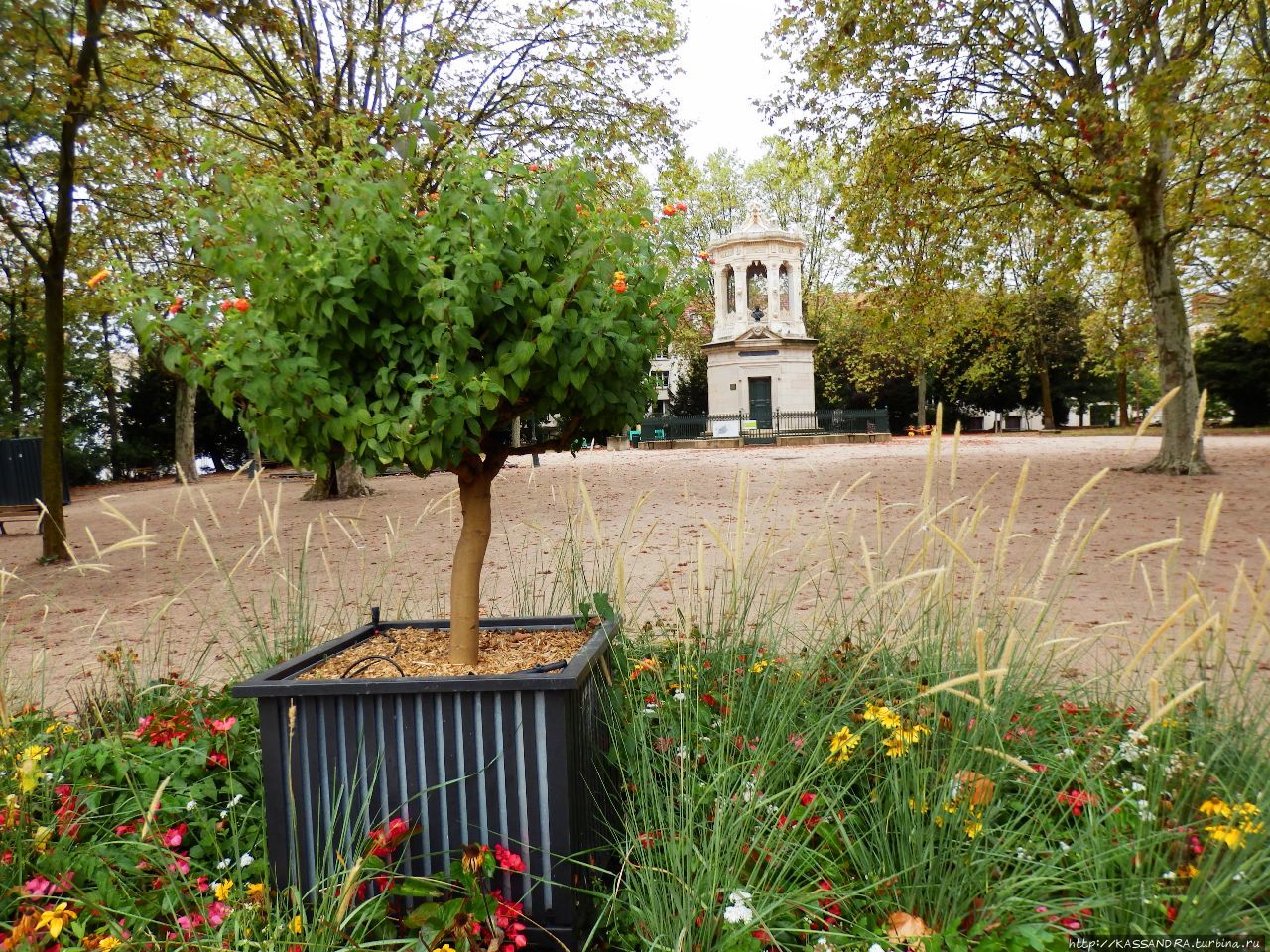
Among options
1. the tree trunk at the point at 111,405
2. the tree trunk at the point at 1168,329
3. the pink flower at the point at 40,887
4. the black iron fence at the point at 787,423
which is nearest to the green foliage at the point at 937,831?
the pink flower at the point at 40,887

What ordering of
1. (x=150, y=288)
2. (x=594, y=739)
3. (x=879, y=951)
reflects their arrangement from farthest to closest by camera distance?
(x=594, y=739), (x=150, y=288), (x=879, y=951)

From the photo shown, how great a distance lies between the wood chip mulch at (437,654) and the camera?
2.49 m

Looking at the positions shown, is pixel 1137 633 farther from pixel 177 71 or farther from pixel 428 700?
pixel 177 71

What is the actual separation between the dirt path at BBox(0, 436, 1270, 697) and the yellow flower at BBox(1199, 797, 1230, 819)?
995 mm

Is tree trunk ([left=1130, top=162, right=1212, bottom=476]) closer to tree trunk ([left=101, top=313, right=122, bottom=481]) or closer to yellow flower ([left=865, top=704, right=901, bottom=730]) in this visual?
yellow flower ([left=865, top=704, right=901, bottom=730])

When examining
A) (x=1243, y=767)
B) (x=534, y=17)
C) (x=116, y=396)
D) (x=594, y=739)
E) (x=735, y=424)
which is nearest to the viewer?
(x=1243, y=767)

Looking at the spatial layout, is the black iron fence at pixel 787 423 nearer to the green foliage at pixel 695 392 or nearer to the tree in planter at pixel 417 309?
the green foliage at pixel 695 392

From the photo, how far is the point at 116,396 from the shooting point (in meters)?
27.3

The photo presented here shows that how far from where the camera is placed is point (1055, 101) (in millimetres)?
12117

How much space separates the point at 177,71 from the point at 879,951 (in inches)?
662

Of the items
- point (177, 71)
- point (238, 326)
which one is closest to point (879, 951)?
point (238, 326)

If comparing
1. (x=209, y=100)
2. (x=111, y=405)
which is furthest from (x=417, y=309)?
(x=111, y=405)

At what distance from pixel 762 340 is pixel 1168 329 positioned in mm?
19055

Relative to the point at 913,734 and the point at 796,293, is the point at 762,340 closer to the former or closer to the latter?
the point at 796,293
